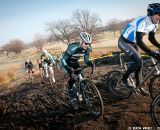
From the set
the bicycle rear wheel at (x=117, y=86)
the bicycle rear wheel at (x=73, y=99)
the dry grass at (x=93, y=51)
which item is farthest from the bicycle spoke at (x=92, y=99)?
the dry grass at (x=93, y=51)

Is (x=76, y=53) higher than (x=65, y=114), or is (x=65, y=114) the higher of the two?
(x=76, y=53)

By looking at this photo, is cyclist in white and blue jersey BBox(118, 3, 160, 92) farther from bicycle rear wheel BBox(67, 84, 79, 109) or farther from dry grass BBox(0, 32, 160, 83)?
dry grass BBox(0, 32, 160, 83)

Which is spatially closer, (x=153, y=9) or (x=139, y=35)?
(x=153, y=9)

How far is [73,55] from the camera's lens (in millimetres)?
6699

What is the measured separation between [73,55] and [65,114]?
2.03 metres

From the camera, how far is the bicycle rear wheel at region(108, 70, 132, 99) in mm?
7074

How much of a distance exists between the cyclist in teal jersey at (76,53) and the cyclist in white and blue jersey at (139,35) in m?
1.05

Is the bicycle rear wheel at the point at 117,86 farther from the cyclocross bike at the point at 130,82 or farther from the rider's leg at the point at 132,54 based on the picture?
the rider's leg at the point at 132,54

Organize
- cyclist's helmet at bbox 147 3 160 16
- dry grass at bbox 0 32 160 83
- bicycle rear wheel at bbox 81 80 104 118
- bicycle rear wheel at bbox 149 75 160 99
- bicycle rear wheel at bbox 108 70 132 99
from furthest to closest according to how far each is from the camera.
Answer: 1. dry grass at bbox 0 32 160 83
2. bicycle rear wheel at bbox 108 70 132 99
3. bicycle rear wheel at bbox 149 75 160 99
4. bicycle rear wheel at bbox 81 80 104 118
5. cyclist's helmet at bbox 147 3 160 16

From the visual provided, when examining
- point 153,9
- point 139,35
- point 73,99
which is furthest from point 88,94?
point 153,9

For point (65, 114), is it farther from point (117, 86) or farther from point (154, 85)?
point (154, 85)

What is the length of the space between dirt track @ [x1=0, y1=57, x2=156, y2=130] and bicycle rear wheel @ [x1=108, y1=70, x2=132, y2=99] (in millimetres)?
209

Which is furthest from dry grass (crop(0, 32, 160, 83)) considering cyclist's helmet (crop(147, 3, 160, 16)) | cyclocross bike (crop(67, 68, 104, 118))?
cyclist's helmet (crop(147, 3, 160, 16))

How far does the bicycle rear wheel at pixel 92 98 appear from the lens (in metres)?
6.10
